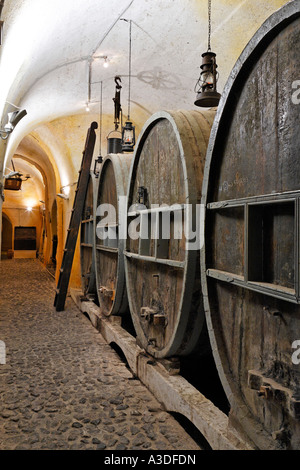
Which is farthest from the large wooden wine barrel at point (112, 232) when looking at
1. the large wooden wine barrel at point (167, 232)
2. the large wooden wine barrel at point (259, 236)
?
the large wooden wine barrel at point (259, 236)

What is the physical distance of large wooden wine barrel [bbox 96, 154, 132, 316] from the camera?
4.11 metres

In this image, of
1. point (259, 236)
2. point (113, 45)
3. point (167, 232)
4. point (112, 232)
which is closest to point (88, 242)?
point (112, 232)

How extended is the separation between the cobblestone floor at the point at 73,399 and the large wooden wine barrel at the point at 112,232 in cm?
60

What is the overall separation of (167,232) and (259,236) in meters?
1.16

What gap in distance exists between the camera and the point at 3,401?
2.93m

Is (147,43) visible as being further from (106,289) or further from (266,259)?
(266,259)

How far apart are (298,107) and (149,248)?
1909mm

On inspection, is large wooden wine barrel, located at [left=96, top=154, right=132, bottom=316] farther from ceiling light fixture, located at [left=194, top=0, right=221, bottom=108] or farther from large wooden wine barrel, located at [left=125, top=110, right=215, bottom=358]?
ceiling light fixture, located at [left=194, top=0, right=221, bottom=108]

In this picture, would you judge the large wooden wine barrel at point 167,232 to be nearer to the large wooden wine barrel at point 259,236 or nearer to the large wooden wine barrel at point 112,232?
the large wooden wine barrel at point 259,236

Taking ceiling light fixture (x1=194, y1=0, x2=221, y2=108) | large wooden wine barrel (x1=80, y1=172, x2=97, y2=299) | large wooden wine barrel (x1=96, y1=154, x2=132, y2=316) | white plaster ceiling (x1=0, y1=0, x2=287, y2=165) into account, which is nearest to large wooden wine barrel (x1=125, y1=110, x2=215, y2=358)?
large wooden wine barrel (x1=96, y1=154, x2=132, y2=316)

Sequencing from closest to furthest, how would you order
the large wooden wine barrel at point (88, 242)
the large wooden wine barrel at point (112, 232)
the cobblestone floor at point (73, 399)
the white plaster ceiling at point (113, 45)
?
1. the cobblestone floor at point (73, 399)
2. the large wooden wine barrel at point (112, 232)
3. the white plaster ceiling at point (113, 45)
4. the large wooden wine barrel at point (88, 242)

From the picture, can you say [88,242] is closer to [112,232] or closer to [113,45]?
[112,232]

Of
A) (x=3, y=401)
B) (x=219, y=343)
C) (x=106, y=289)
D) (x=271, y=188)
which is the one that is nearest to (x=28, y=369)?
(x=3, y=401)

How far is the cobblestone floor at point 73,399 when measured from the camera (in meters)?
→ 2.34
